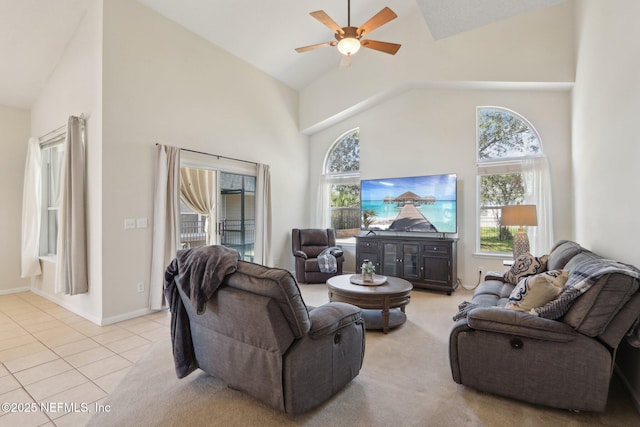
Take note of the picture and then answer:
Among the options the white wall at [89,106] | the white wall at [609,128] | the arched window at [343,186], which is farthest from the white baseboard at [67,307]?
the white wall at [609,128]

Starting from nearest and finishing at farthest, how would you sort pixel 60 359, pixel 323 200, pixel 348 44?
pixel 60 359 < pixel 348 44 < pixel 323 200

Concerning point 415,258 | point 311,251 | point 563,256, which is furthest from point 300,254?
point 563,256

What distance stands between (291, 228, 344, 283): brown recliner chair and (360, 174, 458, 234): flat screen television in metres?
0.76

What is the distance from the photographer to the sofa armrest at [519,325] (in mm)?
2023

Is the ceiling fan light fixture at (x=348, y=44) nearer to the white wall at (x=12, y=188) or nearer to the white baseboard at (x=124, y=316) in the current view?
the white baseboard at (x=124, y=316)

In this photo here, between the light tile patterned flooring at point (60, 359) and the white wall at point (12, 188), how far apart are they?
989 mm

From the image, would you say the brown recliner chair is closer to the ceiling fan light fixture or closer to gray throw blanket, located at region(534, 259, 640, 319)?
the ceiling fan light fixture

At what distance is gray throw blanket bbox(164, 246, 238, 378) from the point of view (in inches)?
80.9

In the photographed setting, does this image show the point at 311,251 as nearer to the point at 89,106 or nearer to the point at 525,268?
the point at 525,268

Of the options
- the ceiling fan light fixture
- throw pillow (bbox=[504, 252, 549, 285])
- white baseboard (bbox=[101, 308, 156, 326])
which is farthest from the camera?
white baseboard (bbox=[101, 308, 156, 326])

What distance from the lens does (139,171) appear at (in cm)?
406

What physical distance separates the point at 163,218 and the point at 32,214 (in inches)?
96.7

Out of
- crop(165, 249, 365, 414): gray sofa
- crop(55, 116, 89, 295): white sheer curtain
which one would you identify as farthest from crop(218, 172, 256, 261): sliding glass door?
crop(165, 249, 365, 414): gray sofa

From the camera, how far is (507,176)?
17.0ft
